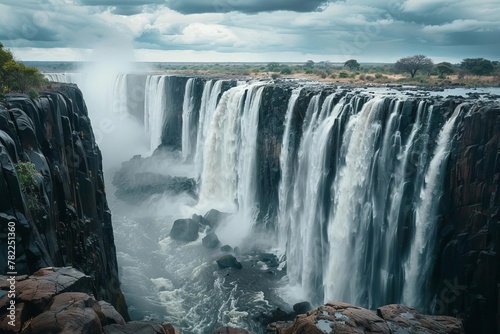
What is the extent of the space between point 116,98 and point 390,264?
53.5 meters

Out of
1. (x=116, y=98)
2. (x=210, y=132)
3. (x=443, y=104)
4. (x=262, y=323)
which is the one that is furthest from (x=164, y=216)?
(x=116, y=98)

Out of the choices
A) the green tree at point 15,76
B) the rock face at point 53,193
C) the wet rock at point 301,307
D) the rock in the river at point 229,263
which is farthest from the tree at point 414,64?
the green tree at point 15,76

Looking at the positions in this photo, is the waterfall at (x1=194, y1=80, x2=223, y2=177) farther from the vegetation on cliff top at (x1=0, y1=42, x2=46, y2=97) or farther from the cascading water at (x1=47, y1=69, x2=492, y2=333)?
the vegetation on cliff top at (x1=0, y1=42, x2=46, y2=97)

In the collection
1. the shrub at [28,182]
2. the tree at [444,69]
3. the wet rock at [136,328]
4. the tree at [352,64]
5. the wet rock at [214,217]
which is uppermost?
the tree at [352,64]

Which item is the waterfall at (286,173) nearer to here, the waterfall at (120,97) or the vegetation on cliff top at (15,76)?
the vegetation on cliff top at (15,76)

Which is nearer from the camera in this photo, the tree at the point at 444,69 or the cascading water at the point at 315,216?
the cascading water at the point at 315,216

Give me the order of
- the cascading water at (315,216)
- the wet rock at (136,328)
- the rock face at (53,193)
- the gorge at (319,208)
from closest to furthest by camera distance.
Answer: the wet rock at (136,328) < the rock face at (53,193) < the gorge at (319,208) < the cascading water at (315,216)

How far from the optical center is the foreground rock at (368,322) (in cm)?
1198

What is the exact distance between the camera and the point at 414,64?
170 ft

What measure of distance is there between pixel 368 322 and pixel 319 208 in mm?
14764

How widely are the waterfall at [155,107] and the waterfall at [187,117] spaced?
6016mm

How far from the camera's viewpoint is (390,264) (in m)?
21.2

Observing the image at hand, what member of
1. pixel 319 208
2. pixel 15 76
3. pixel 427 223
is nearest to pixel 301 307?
pixel 319 208

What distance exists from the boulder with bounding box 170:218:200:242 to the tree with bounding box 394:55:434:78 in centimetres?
3327
